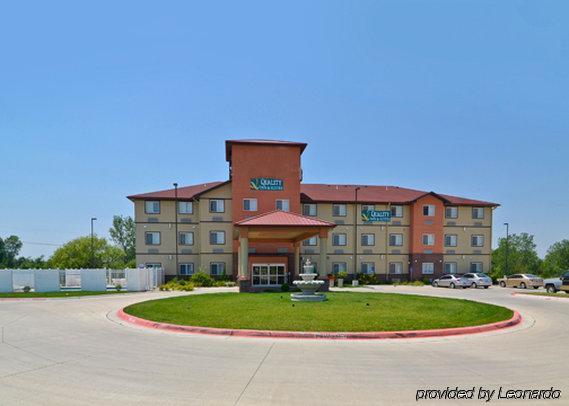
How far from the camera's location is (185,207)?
42.9 m

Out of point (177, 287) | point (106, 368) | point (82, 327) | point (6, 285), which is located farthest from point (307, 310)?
point (6, 285)

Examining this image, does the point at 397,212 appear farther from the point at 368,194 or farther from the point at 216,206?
the point at 216,206

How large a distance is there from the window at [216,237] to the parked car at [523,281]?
101 feet

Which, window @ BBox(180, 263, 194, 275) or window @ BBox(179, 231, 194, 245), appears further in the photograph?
window @ BBox(179, 231, 194, 245)

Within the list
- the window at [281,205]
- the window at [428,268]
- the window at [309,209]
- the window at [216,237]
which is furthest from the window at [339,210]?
the window at [216,237]

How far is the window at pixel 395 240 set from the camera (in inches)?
1829

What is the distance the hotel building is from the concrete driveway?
21.2 meters

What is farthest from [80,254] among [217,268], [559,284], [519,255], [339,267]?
[519,255]

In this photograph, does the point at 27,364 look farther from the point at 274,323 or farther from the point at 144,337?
the point at 274,323

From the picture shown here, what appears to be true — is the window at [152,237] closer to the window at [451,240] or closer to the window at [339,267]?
the window at [339,267]

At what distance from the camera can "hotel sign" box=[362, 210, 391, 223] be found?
4597 cm

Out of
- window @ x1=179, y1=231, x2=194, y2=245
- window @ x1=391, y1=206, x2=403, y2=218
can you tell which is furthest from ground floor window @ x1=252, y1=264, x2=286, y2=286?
window @ x1=391, y1=206, x2=403, y2=218

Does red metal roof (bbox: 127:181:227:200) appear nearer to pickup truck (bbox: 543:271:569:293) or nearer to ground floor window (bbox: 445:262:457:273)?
ground floor window (bbox: 445:262:457:273)

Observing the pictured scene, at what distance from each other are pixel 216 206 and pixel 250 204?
420 centimetres
